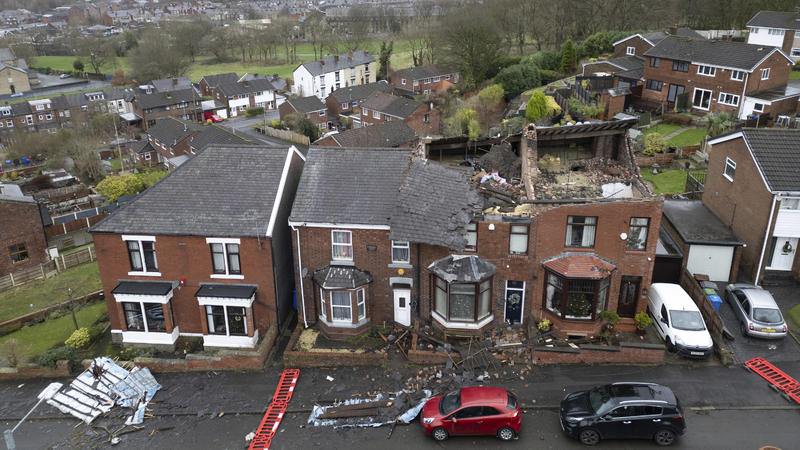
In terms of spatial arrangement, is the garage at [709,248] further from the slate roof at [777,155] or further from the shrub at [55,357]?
the shrub at [55,357]

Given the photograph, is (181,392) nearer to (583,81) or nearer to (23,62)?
(583,81)

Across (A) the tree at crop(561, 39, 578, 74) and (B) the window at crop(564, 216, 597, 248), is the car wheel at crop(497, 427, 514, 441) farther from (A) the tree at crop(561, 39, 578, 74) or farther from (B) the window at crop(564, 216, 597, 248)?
(A) the tree at crop(561, 39, 578, 74)

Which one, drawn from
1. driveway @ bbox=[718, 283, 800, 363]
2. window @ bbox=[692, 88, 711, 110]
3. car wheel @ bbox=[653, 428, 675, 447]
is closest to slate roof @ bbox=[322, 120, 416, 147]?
window @ bbox=[692, 88, 711, 110]

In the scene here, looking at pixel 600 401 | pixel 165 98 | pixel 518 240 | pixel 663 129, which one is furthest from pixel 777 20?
pixel 165 98

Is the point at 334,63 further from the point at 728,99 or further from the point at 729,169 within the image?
the point at 729,169

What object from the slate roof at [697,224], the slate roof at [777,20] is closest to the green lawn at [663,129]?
the slate roof at [697,224]

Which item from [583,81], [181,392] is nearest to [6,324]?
[181,392]
